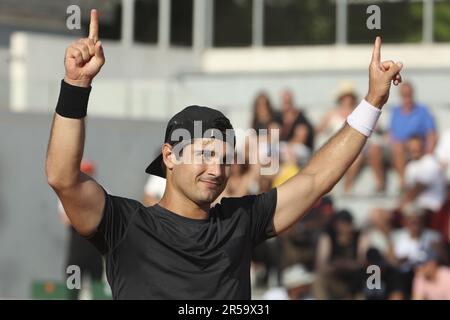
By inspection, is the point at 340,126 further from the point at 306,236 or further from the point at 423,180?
the point at 306,236

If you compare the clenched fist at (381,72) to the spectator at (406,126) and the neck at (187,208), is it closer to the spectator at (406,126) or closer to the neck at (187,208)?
the neck at (187,208)

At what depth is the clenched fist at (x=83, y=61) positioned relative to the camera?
180 inches

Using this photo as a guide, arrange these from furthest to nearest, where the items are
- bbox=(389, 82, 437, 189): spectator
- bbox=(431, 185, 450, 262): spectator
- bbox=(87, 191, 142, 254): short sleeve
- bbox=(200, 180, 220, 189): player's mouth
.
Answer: bbox=(389, 82, 437, 189): spectator → bbox=(431, 185, 450, 262): spectator → bbox=(200, 180, 220, 189): player's mouth → bbox=(87, 191, 142, 254): short sleeve

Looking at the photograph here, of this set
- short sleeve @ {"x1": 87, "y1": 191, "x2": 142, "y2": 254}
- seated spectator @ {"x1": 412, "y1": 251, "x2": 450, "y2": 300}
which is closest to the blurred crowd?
seated spectator @ {"x1": 412, "y1": 251, "x2": 450, "y2": 300}

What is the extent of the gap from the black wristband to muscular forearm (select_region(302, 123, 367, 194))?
1137 millimetres

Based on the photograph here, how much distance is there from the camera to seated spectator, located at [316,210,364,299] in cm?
1309

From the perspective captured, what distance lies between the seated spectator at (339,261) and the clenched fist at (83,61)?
28.1 feet

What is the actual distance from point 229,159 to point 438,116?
34.8 feet

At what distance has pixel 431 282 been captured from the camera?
12148 millimetres

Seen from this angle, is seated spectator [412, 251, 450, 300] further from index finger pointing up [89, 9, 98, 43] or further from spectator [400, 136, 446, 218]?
index finger pointing up [89, 9, 98, 43]

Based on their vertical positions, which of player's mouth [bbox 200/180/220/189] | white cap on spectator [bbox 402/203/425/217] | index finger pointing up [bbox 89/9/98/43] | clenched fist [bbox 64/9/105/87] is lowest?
white cap on spectator [bbox 402/203/425/217]

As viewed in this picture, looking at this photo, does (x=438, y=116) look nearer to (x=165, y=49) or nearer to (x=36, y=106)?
(x=36, y=106)

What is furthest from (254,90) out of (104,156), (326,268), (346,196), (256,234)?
(256,234)

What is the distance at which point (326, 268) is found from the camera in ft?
43.8
